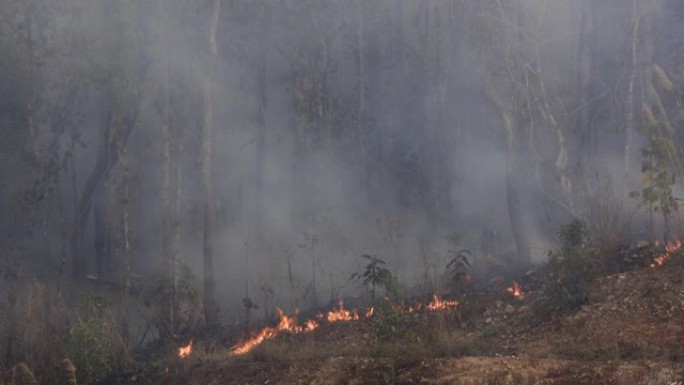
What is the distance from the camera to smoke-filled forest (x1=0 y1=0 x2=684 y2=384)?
960cm

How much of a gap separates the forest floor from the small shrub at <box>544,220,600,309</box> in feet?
0.43

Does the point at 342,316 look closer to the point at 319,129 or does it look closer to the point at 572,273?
the point at 572,273

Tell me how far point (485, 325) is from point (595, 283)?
1.47 meters

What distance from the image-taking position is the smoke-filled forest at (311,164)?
960cm

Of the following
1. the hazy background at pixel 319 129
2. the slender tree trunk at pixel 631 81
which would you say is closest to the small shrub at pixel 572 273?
the hazy background at pixel 319 129

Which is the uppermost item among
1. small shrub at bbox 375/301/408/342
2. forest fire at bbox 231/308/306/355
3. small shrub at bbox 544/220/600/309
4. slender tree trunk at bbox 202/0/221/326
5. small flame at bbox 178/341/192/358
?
slender tree trunk at bbox 202/0/221/326

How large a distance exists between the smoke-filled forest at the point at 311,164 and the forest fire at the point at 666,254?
0.05 metres

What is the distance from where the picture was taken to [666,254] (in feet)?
29.2

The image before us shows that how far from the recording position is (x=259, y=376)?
780cm

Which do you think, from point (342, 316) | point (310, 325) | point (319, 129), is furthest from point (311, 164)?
point (310, 325)

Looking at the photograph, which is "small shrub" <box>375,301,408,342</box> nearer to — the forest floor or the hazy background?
the forest floor

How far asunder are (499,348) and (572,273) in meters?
1.46

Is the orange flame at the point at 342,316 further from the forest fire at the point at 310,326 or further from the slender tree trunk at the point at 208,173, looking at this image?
the slender tree trunk at the point at 208,173

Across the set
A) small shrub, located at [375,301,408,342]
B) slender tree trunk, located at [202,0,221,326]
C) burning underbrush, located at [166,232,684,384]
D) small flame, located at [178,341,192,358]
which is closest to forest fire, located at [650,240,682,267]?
burning underbrush, located at [166,232,684,384]
